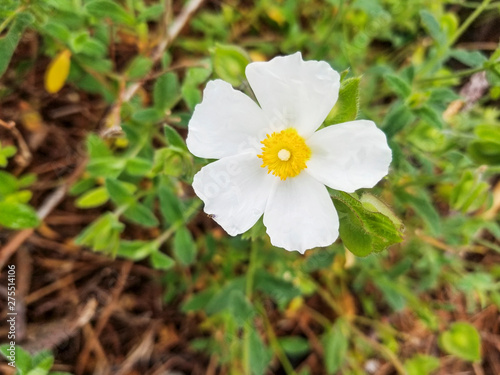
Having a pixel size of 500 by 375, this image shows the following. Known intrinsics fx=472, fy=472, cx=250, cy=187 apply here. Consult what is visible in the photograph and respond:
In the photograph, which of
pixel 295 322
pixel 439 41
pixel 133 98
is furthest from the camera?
pixel 295 322

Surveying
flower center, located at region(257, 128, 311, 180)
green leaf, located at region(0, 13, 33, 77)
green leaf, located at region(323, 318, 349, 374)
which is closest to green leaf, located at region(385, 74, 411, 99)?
flower center, located at region(257, 128, 311, 180)

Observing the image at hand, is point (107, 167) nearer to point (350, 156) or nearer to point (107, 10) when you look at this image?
point (107, 10)

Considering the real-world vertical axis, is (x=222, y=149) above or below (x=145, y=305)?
above

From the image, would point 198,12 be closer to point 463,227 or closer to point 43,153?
point 43,153

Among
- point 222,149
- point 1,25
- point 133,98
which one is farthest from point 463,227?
point 1,25

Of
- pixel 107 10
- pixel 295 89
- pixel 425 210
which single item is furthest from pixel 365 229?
pixel 107 10

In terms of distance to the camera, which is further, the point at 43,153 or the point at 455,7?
the point at 455,7

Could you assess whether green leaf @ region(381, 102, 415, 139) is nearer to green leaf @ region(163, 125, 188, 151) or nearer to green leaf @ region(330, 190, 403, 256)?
green leaf @ region(330, 190, 403, 256)
